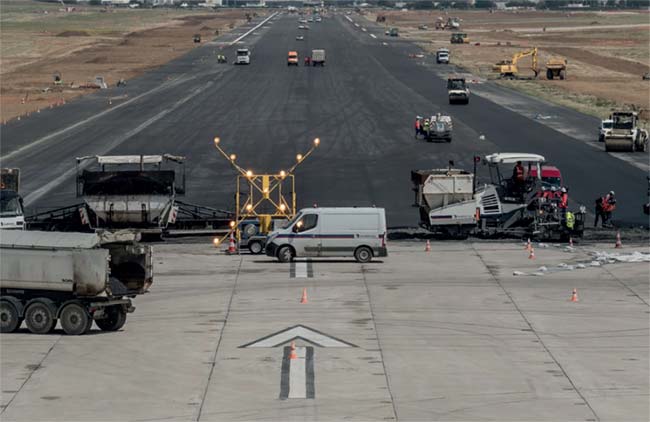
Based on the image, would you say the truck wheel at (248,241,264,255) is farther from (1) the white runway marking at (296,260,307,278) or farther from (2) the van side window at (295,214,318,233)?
(2) the van side window at (295,214,318,233)

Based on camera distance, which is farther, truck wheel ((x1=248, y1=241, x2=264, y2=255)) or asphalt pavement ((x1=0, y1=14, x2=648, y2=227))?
asphalt pavement ((x1=0, y1=14, x2=648, y2=227))

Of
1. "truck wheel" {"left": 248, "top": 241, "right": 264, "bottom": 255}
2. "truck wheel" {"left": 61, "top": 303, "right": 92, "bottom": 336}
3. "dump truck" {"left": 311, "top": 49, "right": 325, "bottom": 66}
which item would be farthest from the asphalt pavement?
"truck wheel" {"left": 61, "top": 303, "right": 92, "bottom": 336}

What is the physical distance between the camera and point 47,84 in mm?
148000

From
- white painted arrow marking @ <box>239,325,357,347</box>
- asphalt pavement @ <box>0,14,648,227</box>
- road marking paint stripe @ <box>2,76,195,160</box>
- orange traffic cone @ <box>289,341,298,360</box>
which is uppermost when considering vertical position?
orange traffic cone @ <box>289,341,298,360</box>

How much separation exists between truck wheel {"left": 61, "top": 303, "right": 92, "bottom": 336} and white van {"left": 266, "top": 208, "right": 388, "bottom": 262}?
16743 millimetres

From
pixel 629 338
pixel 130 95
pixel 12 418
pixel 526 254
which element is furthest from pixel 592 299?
pixel 130 95

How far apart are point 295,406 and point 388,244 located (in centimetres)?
3067

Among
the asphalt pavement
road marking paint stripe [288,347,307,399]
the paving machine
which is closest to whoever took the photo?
road marking paint stripe [288,347,307,399]

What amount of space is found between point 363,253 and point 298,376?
67.0 feet

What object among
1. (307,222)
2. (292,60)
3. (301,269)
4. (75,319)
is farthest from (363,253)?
(292,60)

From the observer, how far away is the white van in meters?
54.6

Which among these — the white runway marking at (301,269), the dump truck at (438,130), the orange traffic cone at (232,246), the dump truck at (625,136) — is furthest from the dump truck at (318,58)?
the white runway marking at (301,269)

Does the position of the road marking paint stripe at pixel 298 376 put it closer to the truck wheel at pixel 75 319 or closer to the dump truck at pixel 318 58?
the truck wheel at pixel 75 319

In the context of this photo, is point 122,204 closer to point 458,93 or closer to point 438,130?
point 438,130
